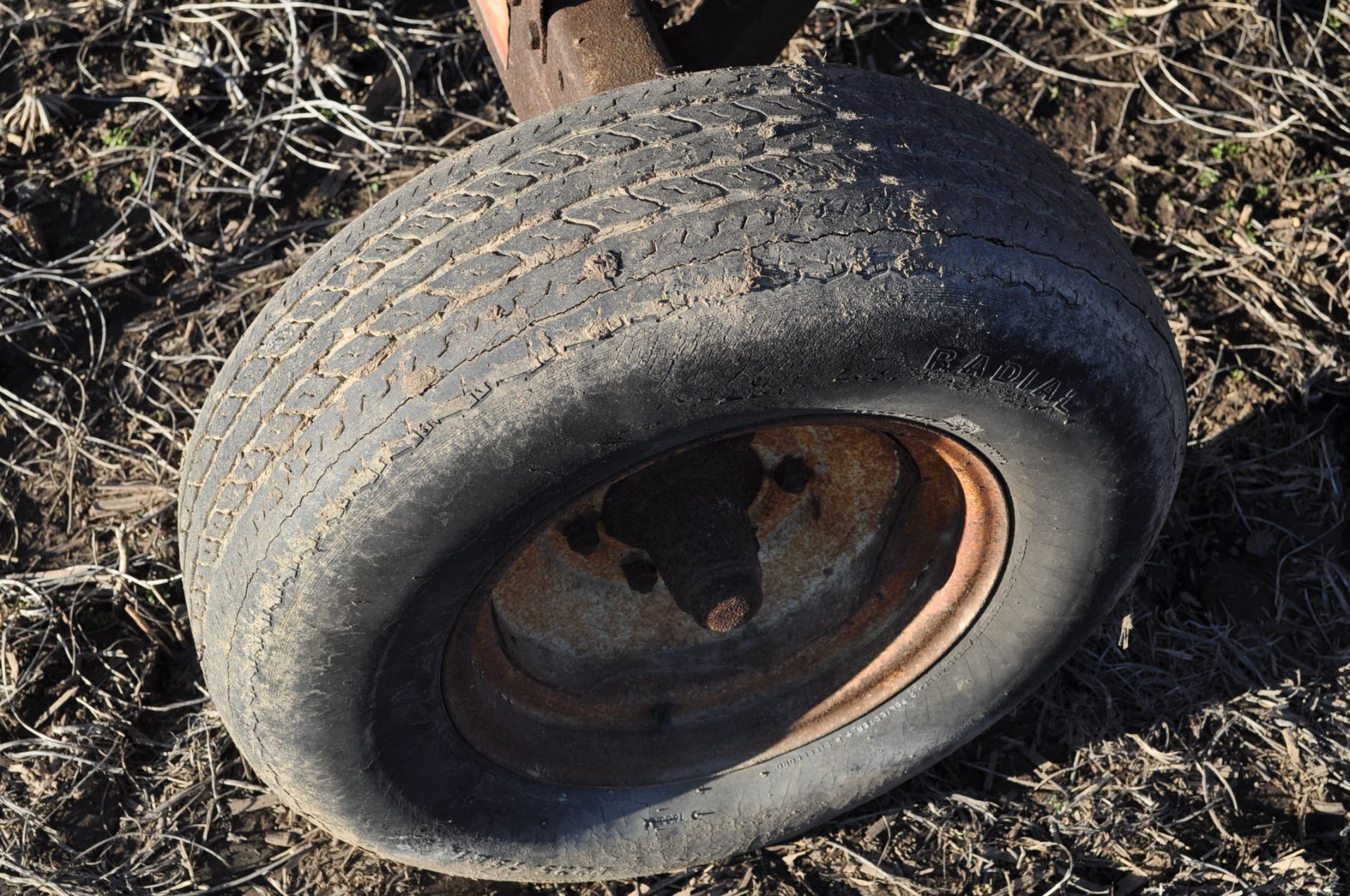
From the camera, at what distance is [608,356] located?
1.45 meters

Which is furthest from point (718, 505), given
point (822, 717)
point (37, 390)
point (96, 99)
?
point (96, 99)

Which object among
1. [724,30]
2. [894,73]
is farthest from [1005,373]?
[894,73]

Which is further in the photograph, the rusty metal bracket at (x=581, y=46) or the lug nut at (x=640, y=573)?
the lug nut at (x=640, y=573)

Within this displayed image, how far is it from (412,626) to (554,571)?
590mm

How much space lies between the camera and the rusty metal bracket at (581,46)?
199cm

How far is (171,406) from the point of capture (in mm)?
2961

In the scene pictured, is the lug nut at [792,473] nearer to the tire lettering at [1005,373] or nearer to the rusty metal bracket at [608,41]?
the tire lettering at [1005,373]

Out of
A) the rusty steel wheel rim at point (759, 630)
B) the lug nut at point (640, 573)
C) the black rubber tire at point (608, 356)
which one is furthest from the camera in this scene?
the lug nut at point (640, 573)

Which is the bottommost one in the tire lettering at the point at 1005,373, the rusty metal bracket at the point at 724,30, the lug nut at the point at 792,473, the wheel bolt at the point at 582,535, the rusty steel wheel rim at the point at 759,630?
the rusty steel wheel rim at the point at 759,630

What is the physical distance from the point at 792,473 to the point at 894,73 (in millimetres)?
1743

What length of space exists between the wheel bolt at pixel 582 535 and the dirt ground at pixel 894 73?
0.83m

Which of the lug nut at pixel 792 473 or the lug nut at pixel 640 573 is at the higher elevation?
the lug nut at pixel 792 473

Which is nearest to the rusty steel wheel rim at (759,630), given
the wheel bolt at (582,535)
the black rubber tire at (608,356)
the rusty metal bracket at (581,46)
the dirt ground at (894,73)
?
the wheel bolt at (582,535)

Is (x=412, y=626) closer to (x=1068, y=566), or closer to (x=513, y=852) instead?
(x=513, y=852)
